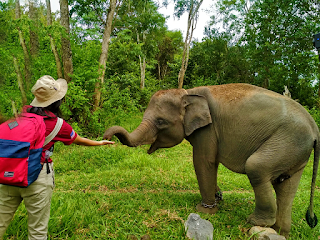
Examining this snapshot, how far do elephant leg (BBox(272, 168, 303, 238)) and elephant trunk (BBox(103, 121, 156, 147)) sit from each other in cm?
182

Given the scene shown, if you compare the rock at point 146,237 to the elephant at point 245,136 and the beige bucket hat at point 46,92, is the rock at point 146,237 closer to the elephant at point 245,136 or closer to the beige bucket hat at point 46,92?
the elephant at point 245,136

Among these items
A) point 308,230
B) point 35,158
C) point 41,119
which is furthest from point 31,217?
point 308,230

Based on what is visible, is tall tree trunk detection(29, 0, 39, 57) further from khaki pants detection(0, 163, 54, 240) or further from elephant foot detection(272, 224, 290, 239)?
A: elephant foot detection(272, 224, 290, 239)

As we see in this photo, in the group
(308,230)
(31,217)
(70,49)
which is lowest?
(308,230)

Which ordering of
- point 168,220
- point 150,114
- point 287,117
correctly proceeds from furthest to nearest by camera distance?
1. point 150,114
2. point 168,220
3. point 287,117

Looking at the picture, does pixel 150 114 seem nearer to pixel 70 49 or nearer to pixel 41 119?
pixel 41 119

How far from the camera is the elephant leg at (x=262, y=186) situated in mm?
2941

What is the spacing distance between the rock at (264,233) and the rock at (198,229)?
577 millimetres

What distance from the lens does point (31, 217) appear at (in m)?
2.14

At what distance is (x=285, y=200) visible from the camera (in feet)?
10.2

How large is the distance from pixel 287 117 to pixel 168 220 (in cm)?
201

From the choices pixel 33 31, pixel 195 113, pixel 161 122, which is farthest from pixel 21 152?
pixel 195 113

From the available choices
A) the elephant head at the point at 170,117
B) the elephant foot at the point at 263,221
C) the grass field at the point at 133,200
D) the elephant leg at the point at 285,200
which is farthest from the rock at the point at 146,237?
the elephant leg at the point at 285,200

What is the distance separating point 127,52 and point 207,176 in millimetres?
10747
